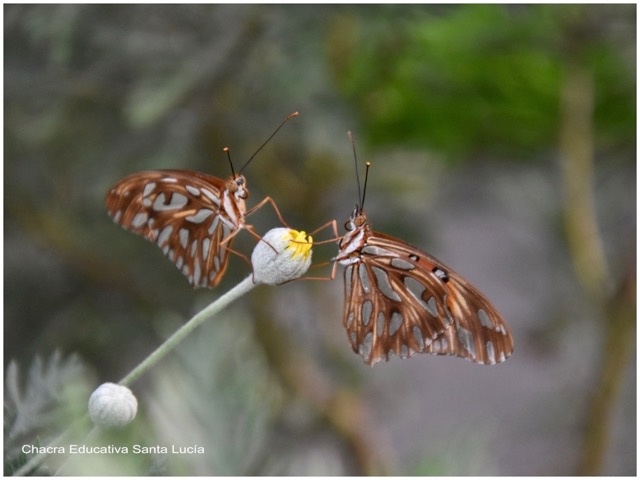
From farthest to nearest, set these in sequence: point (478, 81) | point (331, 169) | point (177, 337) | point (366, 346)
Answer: point (478, 81) → point (331, 169) → point (366, 346) → point (177, 337)

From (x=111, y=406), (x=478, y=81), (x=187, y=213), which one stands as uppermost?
(x=478, y=81)

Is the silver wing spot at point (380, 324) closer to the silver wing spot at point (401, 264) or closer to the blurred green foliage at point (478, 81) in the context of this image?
the silver wing spot at point (401, 264)

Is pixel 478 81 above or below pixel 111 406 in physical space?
above

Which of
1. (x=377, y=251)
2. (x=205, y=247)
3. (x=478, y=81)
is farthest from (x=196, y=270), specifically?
(x=478, y=81)

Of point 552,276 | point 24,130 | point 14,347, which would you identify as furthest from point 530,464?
point 24,130

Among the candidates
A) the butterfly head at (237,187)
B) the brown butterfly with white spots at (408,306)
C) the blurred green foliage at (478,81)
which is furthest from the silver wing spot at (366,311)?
the blurred green foliage at (478,81)

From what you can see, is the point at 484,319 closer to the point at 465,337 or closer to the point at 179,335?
the point at 465,337

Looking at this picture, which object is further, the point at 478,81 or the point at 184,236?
the point at 478,81
